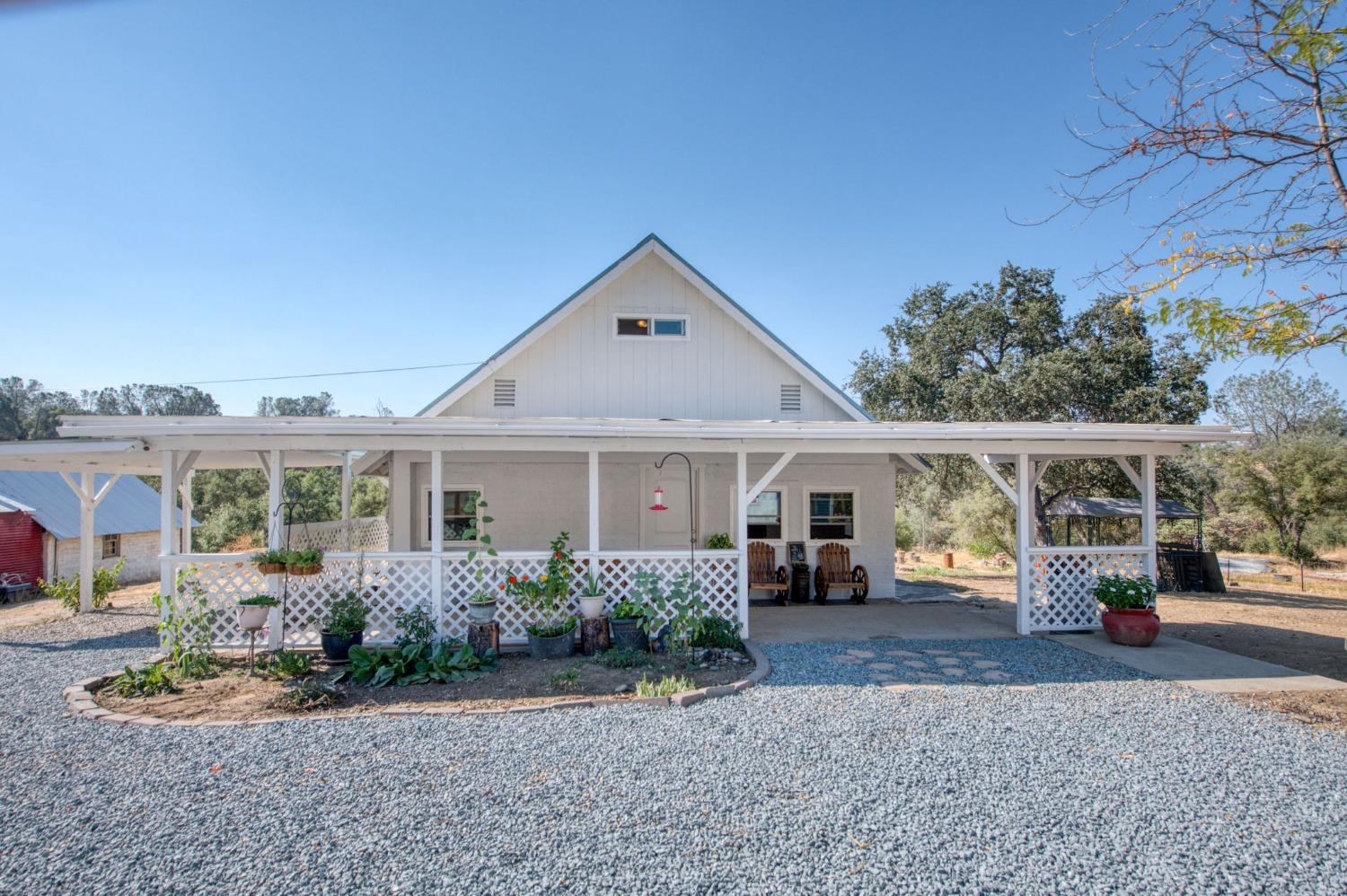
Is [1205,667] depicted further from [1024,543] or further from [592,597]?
[592,597]

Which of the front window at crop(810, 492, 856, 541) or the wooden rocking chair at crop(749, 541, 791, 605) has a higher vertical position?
the front window at crop(810, 492, 856, 541)

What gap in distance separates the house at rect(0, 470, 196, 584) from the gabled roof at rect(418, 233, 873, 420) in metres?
9.83

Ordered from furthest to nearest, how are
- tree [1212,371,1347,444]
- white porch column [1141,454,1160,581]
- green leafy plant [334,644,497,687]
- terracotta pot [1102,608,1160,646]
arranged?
tree [1212,371,1347,444], white porch column [1141,454,1160,581], terracotta pot [1102,608,1160,646], green leafy plant [334,644,497,687]

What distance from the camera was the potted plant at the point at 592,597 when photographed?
795 centimetres

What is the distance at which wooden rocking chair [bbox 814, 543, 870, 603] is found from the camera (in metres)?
11.8

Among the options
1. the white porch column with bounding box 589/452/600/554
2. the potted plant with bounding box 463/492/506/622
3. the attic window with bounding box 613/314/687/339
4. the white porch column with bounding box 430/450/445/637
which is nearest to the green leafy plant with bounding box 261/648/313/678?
the white porch column with bounding box 430/450/445/637

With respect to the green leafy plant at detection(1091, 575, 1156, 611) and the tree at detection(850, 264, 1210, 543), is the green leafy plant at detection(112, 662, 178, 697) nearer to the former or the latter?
the green leafy plant at detection(1091, 575, 1156, 611)

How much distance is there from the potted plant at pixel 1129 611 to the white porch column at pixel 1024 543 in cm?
82

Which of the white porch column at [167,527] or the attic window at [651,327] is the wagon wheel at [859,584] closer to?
the attic window at [651,327]

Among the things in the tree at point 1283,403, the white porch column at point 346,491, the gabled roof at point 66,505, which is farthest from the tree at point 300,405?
the tree at point 1283,403

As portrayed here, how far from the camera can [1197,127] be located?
4887mm

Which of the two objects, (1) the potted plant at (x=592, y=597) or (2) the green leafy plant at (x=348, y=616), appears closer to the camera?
(2) the green leafy plant at (x=348, y=616)

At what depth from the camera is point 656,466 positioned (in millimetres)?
10234

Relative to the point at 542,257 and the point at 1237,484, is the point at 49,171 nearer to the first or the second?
the point at 542,257
